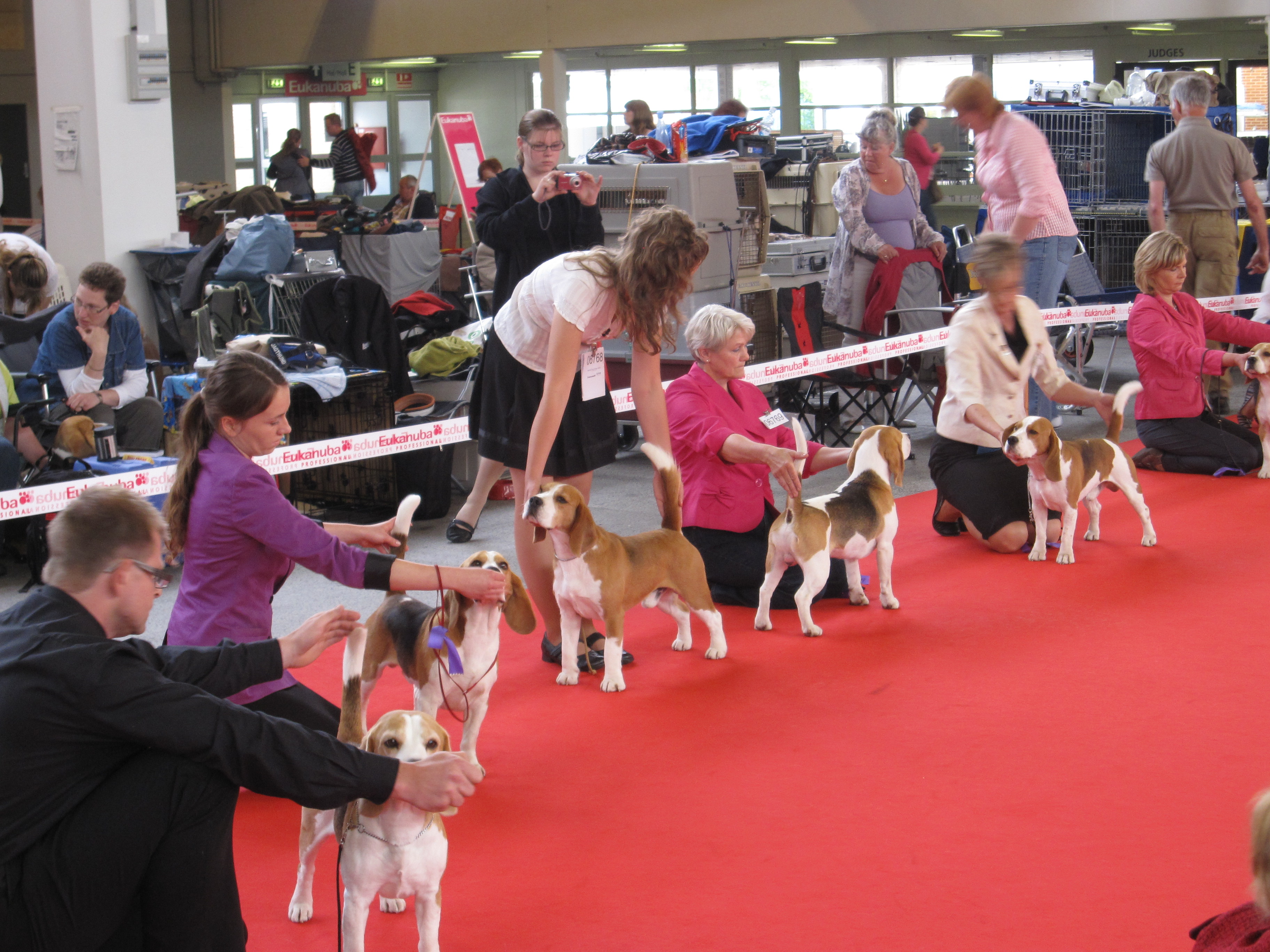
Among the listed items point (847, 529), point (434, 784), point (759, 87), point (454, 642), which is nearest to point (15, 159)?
point (759, 87)

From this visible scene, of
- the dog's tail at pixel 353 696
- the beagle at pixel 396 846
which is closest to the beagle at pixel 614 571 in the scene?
the dog's tail at pixel 353 696

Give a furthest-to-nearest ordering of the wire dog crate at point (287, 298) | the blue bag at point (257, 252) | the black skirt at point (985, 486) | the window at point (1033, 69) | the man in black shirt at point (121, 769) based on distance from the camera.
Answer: the window at point (1033, 69)
the blue bag at point (257, 252)
the wire dog crate at point (287, 298)
the black skirt at point (985, 486)
the man in black shirt at point (121, 769)

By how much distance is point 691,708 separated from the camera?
370 cm

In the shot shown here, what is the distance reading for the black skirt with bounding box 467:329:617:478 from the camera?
13.0ft

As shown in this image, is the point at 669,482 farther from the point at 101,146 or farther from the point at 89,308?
the point at 101,146

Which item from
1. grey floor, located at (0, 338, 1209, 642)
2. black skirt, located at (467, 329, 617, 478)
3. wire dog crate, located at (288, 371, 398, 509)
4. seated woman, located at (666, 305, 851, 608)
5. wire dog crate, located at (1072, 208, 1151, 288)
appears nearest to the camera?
black skirt, located at (467, 329, 617, 478)

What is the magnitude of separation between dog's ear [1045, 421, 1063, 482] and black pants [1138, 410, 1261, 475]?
189 cm

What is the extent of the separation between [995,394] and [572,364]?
2.31 metres

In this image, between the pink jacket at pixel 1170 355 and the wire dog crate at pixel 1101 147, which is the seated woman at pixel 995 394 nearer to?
the pink jacket at pixel 1170 355

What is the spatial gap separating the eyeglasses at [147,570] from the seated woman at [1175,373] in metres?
5.30

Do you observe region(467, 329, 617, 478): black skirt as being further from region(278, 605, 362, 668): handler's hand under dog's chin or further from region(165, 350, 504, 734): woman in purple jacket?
region(278, 605, 362, 668): handler's hand under dog's chin

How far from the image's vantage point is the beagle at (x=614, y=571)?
3.65 meters

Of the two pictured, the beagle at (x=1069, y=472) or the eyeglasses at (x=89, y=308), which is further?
the eyeglasses at (x=89, y=308)

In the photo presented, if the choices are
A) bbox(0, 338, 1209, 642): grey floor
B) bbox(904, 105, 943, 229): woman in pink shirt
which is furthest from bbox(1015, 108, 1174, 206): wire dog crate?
bbox(0, 338, 1209, 642): grey floor
